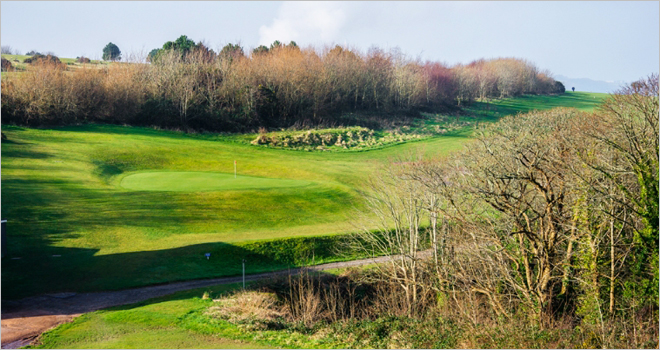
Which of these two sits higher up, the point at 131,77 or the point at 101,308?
the point at 131,77

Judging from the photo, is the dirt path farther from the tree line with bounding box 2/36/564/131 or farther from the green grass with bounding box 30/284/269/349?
the tree line with bounding box 2/36/564/131

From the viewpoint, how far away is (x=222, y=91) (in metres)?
57.7

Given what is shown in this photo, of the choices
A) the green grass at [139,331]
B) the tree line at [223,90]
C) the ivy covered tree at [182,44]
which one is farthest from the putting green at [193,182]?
the ivy covered tree at [182,44]

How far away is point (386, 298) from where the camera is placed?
22.3 m

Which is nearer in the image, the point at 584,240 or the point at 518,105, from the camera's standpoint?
the point at 584,240

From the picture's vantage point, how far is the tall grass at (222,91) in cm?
4612

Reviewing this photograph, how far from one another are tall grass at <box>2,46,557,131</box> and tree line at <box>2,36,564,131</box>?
0.11 m

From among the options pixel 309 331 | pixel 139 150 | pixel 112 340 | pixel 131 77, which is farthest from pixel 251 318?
pixel 131 77

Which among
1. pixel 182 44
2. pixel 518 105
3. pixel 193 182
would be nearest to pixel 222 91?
pixel 182 44

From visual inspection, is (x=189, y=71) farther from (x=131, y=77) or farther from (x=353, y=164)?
(x=353, y=164)

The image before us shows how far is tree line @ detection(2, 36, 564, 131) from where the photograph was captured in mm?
46281

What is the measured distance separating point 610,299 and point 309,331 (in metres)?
10.7

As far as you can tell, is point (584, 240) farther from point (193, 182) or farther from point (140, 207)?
point (193, 182)

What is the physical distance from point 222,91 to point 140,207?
3219cm
